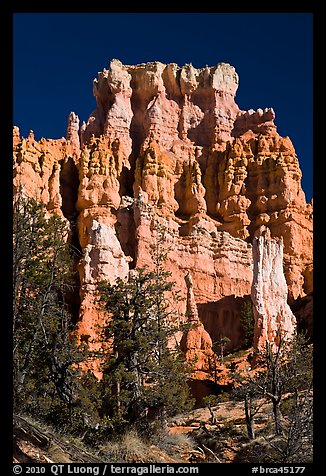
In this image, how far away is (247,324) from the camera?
42531mm

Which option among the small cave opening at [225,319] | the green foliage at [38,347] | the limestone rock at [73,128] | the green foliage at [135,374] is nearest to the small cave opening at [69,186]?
the limestone rock at [73,128]

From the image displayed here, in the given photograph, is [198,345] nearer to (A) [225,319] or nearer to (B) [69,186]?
(A) [225,319]

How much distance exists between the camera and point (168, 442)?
18.2m

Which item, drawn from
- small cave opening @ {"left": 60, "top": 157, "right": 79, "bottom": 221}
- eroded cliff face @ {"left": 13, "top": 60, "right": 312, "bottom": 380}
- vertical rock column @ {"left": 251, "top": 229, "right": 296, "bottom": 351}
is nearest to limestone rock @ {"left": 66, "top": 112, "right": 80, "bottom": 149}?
eroded cliff face @ {"left": 13, "top": 60, "right": 312, "bottom": 380}

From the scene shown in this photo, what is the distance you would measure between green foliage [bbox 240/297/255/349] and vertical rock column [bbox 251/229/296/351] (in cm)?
139

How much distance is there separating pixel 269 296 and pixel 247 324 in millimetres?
2515

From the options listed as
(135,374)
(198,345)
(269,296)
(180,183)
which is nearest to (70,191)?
(180,183)

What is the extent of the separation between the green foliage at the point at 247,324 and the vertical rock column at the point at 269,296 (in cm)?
139

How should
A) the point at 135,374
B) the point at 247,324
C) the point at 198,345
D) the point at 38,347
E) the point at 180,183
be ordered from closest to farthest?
the point at 38,347
the point at 135,374
the point at 198,345
the point at 247,324
the point at 180,183

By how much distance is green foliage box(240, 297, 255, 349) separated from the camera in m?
42.2

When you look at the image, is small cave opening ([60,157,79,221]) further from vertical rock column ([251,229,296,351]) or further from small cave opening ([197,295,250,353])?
vertical rock column ([251,229,296,351])
